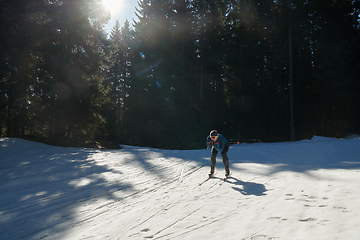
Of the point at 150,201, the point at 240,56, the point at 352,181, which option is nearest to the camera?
the point at 150,201

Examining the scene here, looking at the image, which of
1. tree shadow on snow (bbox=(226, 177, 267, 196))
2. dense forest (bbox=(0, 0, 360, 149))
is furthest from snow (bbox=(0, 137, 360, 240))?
dense forest (bbox=(0, 0, 360, 149))

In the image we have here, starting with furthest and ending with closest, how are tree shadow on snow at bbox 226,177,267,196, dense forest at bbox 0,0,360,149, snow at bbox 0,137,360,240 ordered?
dense forest at bbox 0,0,360,149 → tree shadow on snow at bbox 226,177,267,196 → snow at bbox 0,137,360,240

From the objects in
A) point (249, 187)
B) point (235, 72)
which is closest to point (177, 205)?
point (249, 187)

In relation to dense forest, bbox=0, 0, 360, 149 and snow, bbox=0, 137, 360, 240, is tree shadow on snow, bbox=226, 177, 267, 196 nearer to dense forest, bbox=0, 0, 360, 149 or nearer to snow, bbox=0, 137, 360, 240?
snow, bbox=0, 137, 360, 240

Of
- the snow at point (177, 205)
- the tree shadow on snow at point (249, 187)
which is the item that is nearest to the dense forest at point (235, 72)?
the snow at point (177, 205)

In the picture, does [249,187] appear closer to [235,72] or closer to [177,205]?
[177,205]

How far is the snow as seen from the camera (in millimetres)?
3564

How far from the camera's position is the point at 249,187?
648 centimetres

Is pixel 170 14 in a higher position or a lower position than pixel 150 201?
higher

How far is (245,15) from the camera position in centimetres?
3241

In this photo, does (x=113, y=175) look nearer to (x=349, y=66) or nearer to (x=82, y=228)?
(x=82, y=228)

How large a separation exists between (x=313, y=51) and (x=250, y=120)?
12.0 m

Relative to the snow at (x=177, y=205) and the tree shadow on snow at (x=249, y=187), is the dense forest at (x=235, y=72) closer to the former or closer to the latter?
the snow at (x=177, y=205)

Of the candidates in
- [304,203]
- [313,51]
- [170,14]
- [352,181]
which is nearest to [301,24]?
[313,51]
